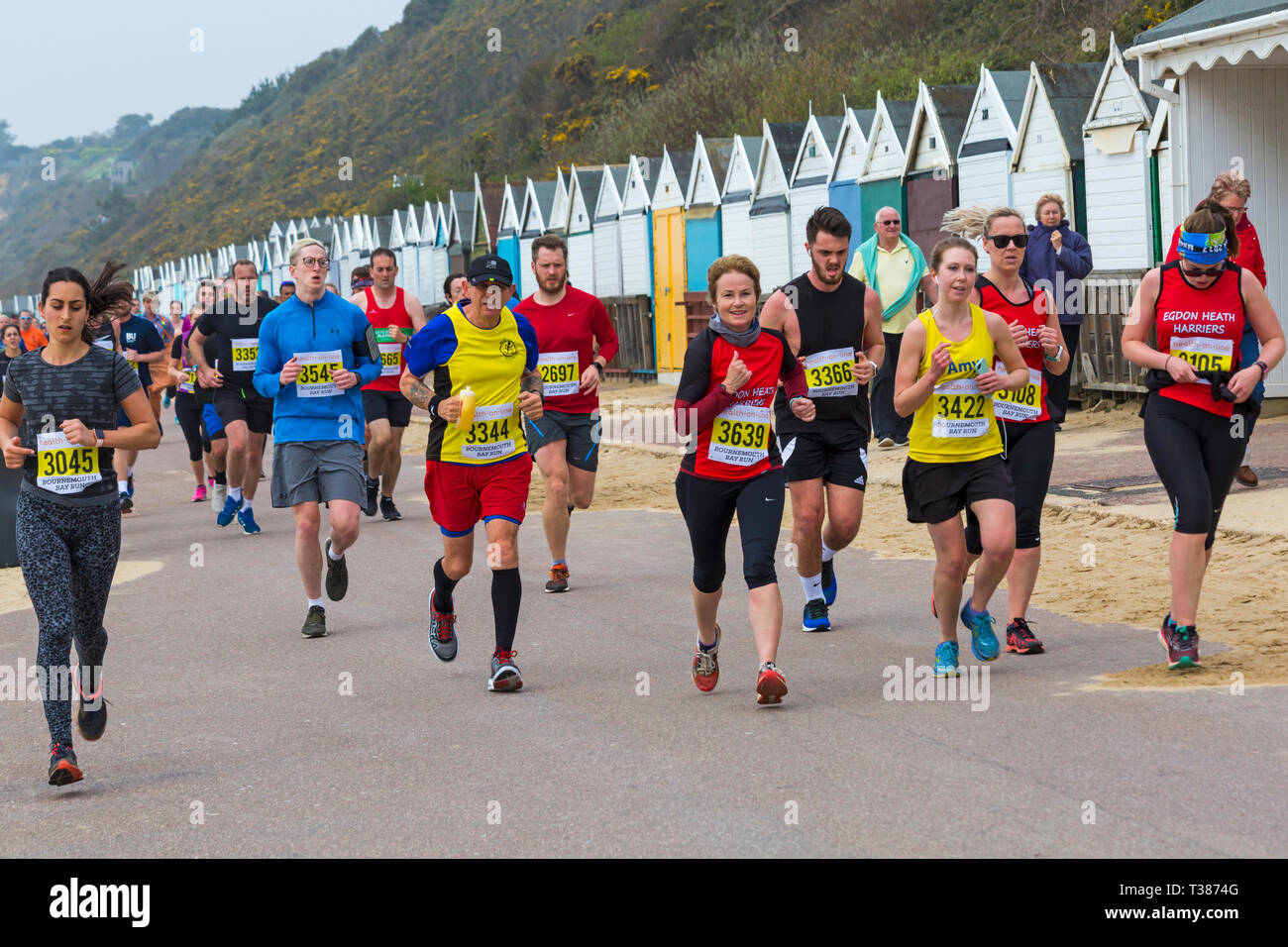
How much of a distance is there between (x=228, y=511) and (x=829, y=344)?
25.4 feet

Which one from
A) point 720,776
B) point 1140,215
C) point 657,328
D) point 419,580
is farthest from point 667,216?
point 720,776

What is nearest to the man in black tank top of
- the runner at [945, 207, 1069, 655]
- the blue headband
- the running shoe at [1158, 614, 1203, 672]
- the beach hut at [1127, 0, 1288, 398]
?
the runner at [945, 207, 1069, 655]

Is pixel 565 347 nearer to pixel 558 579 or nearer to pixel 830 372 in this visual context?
pixel 558 579

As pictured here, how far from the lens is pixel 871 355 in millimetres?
8422

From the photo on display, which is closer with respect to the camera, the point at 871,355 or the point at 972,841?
the point at 972,841

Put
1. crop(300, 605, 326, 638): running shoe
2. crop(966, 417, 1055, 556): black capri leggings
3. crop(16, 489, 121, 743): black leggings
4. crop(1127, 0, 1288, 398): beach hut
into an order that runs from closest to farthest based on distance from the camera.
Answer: crop(16, 489, 121, 743): black leggings < crop(966, 417, 1055, 556): black capri leggings < crop(300, 605, 326, 638): running shoe < crop(1127, 0, 1288, 398): beach hut

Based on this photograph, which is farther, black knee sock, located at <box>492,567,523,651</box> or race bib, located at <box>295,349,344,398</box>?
race bib, located at <box>295,349,344,398</box>

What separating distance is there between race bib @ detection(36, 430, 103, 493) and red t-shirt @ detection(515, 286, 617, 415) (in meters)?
4.32

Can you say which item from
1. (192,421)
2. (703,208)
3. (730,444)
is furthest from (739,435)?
(703,208)

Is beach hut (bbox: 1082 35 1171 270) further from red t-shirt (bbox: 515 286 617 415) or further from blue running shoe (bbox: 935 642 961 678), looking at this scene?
blue running shoe (bbox: 935 642 961 678)

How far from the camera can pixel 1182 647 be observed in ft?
22.9

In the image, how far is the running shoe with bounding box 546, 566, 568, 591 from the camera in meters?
10.3
